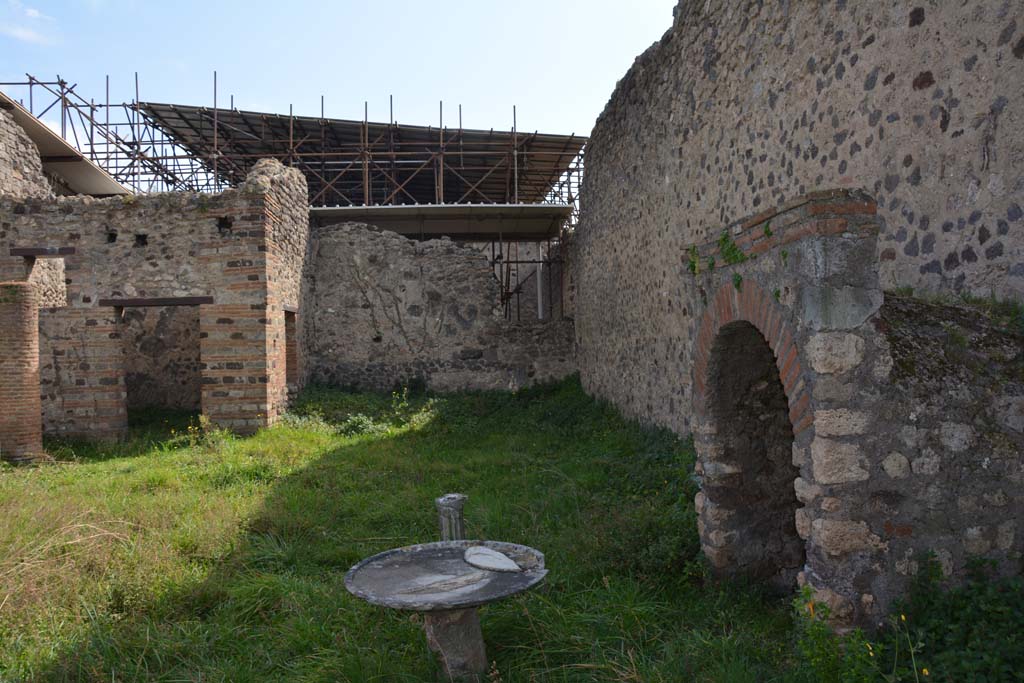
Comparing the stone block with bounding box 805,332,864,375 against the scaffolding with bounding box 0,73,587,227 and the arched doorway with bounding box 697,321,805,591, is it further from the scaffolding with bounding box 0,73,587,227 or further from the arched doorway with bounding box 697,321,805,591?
the scaffolding with bounding box 0,73,587,227

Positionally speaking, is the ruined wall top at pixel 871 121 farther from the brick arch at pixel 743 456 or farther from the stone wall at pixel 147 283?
the stone wall at pixel 147 283

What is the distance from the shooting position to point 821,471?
295cm

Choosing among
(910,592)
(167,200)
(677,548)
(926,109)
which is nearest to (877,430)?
(910,592)

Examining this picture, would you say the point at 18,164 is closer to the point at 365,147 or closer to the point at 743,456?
the point at 365,147

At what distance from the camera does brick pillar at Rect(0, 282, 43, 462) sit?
8836 mm

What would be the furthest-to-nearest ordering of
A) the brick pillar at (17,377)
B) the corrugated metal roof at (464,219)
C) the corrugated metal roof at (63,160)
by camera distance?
the corrugated metal roof at (464,219)
the corrugated metal roof at (63,160)
the brick pillar at (17,377)

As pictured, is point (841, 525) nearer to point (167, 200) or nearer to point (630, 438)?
point (630, 438)

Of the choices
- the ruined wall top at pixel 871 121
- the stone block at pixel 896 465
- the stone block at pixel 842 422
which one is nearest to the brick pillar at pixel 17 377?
Result: the ruined wall top at pixel 871 121

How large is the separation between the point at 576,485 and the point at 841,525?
4.02m

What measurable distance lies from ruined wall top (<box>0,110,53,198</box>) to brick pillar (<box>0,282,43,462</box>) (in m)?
2.71

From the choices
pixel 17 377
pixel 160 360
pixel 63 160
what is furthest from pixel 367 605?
pixel 63 160

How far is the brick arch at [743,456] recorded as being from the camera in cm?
415

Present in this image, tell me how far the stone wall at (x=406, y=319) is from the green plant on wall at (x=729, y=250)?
32.5ft

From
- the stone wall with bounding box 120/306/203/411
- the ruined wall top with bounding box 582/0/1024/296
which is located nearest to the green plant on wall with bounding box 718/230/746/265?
the ruined wall top with bounding box 582/0/1024/296
